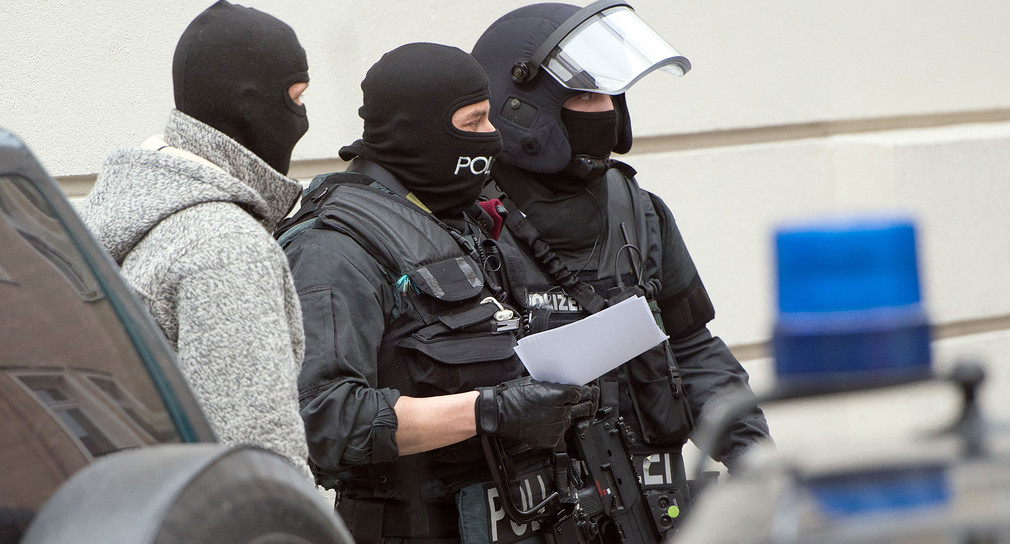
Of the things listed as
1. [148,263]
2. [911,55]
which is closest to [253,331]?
[148,263]

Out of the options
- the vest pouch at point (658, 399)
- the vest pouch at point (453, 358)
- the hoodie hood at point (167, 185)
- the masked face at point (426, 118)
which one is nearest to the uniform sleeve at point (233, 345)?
the hoodie hood at point (167, 185)

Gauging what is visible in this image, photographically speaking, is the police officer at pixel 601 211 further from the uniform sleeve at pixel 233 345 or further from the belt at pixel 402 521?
the uniform sleeve at pixel 233 345

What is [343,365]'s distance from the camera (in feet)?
7.83

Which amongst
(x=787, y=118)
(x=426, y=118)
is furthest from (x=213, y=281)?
(x=787, y=118)

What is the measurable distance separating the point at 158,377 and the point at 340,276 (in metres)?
0.98

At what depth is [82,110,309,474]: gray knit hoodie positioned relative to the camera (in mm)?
1801

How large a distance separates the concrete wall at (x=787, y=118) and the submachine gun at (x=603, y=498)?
1642 mm

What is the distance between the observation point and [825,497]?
0.87 meters

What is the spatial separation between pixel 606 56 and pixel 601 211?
0.40 m

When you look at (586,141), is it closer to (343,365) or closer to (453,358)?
(453,358)

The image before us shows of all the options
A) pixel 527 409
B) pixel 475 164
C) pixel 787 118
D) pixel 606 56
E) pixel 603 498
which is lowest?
pixel 603 498

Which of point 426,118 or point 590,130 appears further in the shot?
point 590,130

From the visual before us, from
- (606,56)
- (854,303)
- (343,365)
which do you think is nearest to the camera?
(854,303)

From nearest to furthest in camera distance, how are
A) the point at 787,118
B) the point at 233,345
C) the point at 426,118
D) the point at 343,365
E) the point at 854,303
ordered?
the point at 854,303 < the point at 233,345 < the point at 343,365 < the point at 426,118 < the point at 787,118
